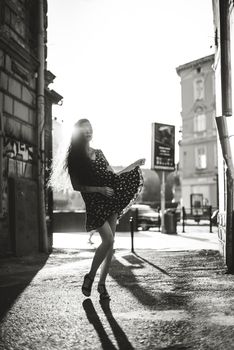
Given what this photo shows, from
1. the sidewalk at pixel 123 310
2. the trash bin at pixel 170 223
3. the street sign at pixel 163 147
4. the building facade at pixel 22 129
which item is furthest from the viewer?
the street sign at pixel 163 147

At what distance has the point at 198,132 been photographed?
40875mm

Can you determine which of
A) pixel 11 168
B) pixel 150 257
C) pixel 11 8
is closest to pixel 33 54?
pixel 11 8

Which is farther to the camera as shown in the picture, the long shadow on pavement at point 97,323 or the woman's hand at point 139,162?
the woman's hand at point 139,162

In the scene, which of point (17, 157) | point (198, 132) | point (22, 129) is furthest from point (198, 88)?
point (17, 157)

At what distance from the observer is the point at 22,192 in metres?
9.27

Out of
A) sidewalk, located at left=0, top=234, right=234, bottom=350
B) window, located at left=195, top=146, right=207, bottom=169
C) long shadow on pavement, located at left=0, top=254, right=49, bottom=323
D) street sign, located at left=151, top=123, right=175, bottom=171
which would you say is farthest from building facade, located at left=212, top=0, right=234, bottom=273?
window, located at left=195, top=146, right=207, bottom=169

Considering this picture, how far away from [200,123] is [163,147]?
74.8 ft

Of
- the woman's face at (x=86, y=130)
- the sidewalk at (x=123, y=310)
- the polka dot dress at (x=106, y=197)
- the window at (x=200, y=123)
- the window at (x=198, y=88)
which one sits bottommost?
the sidewalk at (x=123, y=310)

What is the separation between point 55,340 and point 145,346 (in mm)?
633

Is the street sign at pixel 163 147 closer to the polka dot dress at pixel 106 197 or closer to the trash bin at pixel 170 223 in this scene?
the trash bin at pixel 170 223

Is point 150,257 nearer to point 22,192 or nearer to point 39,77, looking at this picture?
point 22,192

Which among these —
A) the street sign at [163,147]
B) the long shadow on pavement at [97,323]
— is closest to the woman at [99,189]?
the long shadow on pavement at [97,323]

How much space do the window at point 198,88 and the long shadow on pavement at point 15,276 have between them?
34.1 metres

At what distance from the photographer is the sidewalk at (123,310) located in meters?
2.88
